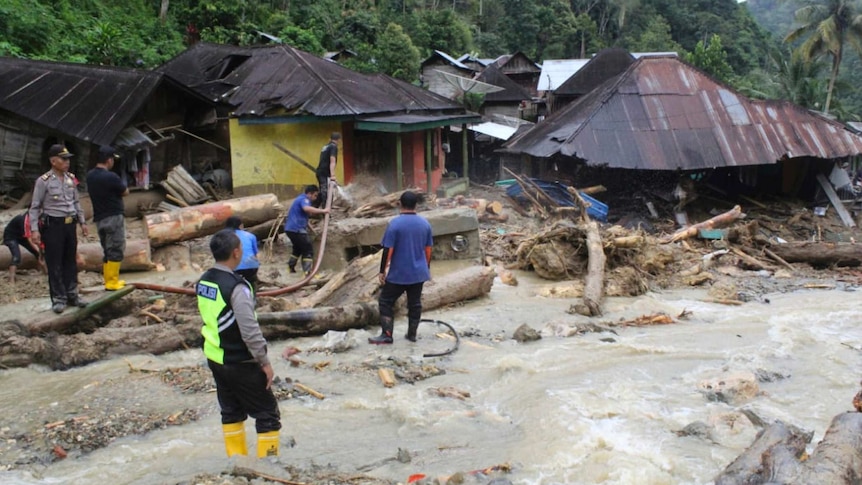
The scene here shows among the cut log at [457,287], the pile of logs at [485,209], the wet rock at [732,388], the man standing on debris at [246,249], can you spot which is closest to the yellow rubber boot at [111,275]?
the man standing on debris at [246,249]

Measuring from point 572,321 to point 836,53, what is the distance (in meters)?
38.8

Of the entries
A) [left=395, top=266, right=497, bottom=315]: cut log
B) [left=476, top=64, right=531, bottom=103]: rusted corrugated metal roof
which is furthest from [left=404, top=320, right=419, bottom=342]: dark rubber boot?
[left=476, top=64, right=531, bottom=103]: rusted corrugated metal roof

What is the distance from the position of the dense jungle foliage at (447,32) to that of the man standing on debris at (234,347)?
18.2 m

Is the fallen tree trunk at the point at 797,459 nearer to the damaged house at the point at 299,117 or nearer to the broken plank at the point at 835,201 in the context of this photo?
the damaged house at the point at 299,117

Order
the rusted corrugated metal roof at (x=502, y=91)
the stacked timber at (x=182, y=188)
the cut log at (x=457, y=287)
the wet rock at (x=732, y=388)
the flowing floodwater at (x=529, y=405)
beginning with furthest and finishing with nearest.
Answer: the rusted corrugated metal roof at (x=502, y=91) < the stacked timber at (x=182, y=188) < the cut log at (x=457, y=287) < the wet rock at (x=732, y=388) < the flowing floodwater at (x=529, y=405)

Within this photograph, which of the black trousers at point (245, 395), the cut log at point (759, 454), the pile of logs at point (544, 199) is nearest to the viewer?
the cut log at point (759, 454)

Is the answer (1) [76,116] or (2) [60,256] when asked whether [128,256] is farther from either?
(1) [76,116]

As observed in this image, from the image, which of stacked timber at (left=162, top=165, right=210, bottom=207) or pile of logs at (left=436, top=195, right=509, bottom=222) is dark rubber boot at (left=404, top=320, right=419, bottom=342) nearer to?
pile of logs at (left=436, top=195, right=509, bottom=222)

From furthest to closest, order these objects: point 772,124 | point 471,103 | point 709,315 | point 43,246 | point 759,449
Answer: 1. point 471,103
2. point 772,124
3. point 709,315
4. point 43,246
5. point 759,449

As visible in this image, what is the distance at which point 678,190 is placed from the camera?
18828mm

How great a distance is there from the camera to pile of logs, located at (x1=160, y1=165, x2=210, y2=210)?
52.7 feet

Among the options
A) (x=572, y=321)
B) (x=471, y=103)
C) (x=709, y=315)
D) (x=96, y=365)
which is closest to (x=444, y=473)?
(x=96, y=365)

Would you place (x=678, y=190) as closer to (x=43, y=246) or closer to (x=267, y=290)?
(x=267, y=290)

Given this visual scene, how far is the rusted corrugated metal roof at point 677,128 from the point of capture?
18.7 meters
